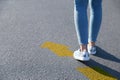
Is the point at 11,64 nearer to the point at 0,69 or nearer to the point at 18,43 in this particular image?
the point at 0,69

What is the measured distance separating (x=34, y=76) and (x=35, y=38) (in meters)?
1.05

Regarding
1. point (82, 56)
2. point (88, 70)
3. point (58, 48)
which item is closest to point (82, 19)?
point (82, 56)

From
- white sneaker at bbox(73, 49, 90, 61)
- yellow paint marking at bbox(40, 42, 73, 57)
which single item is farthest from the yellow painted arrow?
white sneaker at bbox(73, 49, 90, 61)

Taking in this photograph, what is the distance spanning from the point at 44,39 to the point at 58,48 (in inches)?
13.7

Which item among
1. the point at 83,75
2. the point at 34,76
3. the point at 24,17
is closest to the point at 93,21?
the point at 83,75

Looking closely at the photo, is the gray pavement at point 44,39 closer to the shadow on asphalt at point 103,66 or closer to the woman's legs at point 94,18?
the shadow on asphalt at point 103,66

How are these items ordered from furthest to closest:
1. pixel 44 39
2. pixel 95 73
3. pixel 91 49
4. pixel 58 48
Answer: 1. pixel 44 39
2. pixel 58 48
3. pixel 91 49
4. pixel 95 73

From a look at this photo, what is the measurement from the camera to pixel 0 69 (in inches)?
142

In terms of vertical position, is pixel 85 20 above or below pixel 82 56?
above

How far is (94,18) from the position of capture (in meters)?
3.85

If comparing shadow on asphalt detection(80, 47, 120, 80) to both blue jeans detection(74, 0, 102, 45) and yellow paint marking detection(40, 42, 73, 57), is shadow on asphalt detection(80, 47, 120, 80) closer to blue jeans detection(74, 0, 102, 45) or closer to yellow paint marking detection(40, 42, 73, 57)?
blue jeans detection(74, 0, 102, 45)

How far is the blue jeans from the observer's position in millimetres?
3588

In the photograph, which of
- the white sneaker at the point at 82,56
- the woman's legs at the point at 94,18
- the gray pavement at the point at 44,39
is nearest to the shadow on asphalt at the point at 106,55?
the gray pavement at the point at 44,39

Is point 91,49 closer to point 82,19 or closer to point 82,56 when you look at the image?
point 82,56
